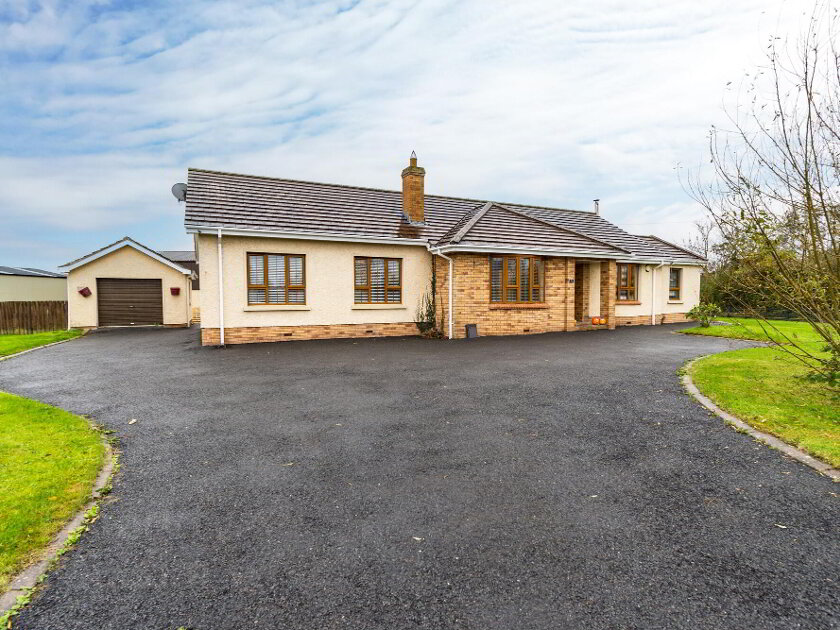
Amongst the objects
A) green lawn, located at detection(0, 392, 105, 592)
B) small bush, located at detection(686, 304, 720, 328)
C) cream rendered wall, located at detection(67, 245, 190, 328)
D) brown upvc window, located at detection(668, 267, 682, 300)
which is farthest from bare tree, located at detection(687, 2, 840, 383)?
cream rendered wall, located at detection(67, 245, 190, 328)

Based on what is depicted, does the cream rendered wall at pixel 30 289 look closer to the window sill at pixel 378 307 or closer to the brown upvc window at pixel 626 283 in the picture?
the window sill at pixel 378 307

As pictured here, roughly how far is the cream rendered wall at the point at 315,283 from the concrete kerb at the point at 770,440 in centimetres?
1026

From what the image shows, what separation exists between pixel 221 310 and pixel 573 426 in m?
11.3

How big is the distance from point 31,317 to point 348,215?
16.3 m

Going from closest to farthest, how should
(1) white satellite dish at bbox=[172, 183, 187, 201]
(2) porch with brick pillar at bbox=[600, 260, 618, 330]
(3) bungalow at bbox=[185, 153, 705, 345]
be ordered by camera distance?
1. (3) bungalow at bbox=[185, 153, 705, 345]
2. (1) white satellite dish at bbox=[172, 183, 187, 201]
3. (2) porch with brick pillar at bbox=[600, 260, 618, 330]

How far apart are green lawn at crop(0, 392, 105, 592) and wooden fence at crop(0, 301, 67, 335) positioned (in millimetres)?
18451

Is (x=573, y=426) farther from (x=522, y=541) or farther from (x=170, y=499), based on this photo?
(x=170, y=499)

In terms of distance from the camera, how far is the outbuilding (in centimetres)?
2027

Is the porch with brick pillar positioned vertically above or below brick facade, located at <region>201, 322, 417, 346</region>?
above

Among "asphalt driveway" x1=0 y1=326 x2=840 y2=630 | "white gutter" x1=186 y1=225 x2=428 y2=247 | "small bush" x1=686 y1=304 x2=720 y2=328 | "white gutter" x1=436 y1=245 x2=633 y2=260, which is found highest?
"white gutter" x1=186 y1=225 x2=428 y2=247

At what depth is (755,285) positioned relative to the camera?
247 inches

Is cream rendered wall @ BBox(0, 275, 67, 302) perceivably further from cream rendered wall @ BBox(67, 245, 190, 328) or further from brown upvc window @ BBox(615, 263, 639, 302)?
brown upvc window @ BBox(615, 263, 639, 302)

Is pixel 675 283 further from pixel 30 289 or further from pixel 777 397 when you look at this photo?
pixel 30 289

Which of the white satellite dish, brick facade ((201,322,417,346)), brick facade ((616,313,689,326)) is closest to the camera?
brick facade ((201,322,417,346))
